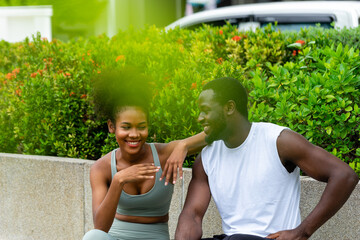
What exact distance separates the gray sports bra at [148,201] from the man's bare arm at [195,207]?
230 millimetres

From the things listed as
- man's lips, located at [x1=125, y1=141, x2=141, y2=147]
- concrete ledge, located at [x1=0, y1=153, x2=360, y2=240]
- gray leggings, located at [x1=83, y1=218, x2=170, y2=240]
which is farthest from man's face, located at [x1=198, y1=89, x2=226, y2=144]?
concrete ledge, located at [x1=0, y1=153, x2=360, y2=240]

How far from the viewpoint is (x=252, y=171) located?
3.09 meters

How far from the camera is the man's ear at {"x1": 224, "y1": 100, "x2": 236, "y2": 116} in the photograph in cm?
312

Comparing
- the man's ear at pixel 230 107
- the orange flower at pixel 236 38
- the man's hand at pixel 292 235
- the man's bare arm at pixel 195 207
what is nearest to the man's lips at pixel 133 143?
the man's bare arm at pixel 195 207

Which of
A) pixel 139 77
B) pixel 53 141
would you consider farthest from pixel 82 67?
pixel 139 77

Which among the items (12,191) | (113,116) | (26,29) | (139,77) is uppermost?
(26,29)

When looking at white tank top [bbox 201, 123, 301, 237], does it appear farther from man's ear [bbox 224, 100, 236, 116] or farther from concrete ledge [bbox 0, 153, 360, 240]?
concrete ledge [bbox 0, 153, 360, 240]

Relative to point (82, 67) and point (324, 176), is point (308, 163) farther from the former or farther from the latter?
point (82, 67)

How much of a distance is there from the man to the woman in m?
0.28

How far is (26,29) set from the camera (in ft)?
35.0

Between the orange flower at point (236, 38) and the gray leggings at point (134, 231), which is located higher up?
the orange flower at point (236, 38)

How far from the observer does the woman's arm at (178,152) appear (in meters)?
3.30

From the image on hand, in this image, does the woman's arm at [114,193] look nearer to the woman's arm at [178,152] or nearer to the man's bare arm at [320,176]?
the woman's arm at [178,152]

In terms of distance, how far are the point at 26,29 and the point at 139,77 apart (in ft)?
25.0
